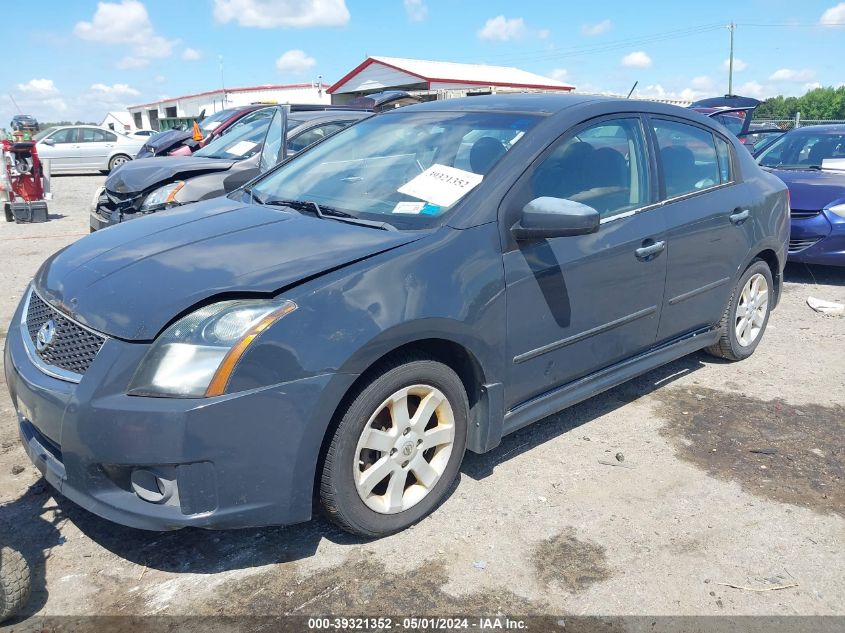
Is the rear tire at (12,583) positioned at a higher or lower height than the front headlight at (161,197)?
lower

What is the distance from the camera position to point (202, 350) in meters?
2.34

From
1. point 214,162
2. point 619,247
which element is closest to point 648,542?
point 619,247

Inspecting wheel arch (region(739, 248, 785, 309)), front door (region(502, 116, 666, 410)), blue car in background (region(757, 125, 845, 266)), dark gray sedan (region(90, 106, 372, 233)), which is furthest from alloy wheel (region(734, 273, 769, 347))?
dark gray sedan (region(90, 106, 372, 233))

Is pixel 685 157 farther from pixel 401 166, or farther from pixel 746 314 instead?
pixel 401 166

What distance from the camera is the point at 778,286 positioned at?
16.7 feet

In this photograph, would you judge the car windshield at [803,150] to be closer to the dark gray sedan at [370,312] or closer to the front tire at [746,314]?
the front tire at [746,314]

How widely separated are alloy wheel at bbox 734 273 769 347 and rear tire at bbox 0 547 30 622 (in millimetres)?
4215

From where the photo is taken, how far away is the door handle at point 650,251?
359cm

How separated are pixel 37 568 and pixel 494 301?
6.73 feet

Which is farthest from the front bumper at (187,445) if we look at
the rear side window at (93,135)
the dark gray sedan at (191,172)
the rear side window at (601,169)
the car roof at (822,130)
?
the rear side window at (93,135)

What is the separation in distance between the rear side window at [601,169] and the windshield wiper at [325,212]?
2.30 ft

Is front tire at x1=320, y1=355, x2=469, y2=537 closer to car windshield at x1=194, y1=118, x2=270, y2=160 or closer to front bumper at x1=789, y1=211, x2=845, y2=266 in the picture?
front bumper at x1=789, y1=211, x2=845, y2=266

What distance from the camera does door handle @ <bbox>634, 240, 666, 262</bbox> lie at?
359 cm

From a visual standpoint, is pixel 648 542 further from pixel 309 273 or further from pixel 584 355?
pixel 309 273
